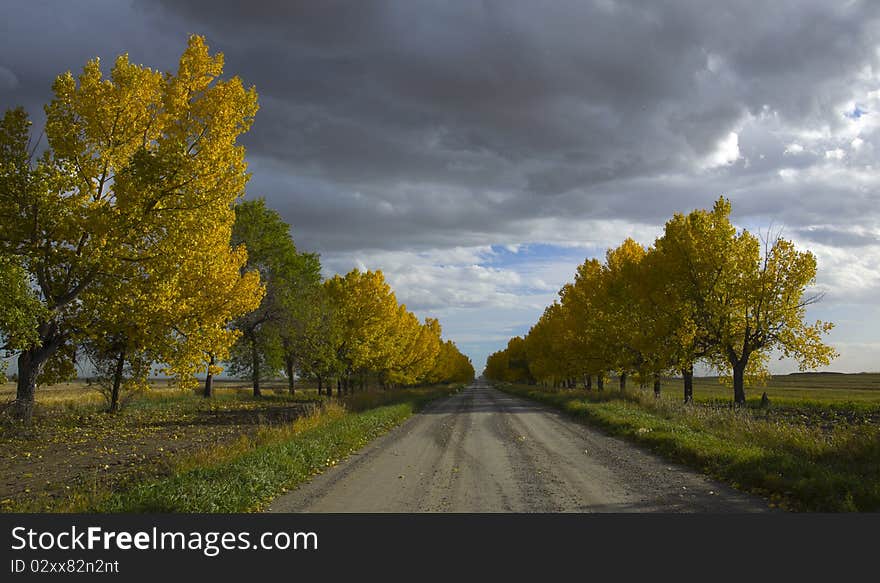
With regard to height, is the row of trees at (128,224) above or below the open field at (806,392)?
above

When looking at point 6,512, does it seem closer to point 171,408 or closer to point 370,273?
point 171,408

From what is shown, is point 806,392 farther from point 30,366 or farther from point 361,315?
point 30,366

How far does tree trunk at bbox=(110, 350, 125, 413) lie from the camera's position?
22.9 metres

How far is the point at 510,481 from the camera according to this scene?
11.0 m

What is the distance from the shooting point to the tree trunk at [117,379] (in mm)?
22872

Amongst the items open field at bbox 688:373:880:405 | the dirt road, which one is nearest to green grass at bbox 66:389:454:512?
the dirt road

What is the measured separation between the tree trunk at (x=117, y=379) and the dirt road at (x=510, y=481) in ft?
41.0

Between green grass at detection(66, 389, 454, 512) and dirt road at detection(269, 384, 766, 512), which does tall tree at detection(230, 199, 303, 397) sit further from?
dirt road at detection(269, 384, 766, 512)

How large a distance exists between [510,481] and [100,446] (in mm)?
12665

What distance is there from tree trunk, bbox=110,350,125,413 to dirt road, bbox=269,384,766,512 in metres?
12.5

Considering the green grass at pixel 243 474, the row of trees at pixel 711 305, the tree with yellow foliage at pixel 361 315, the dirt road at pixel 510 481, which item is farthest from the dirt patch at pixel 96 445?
the row of trees at pixel 711 305

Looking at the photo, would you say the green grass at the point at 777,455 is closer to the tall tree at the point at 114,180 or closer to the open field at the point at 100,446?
the open field at the point at 100,446

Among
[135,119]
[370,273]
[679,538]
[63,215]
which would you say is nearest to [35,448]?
[63,215]

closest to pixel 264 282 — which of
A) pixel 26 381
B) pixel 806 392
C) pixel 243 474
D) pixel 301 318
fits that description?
pixel 301 318
